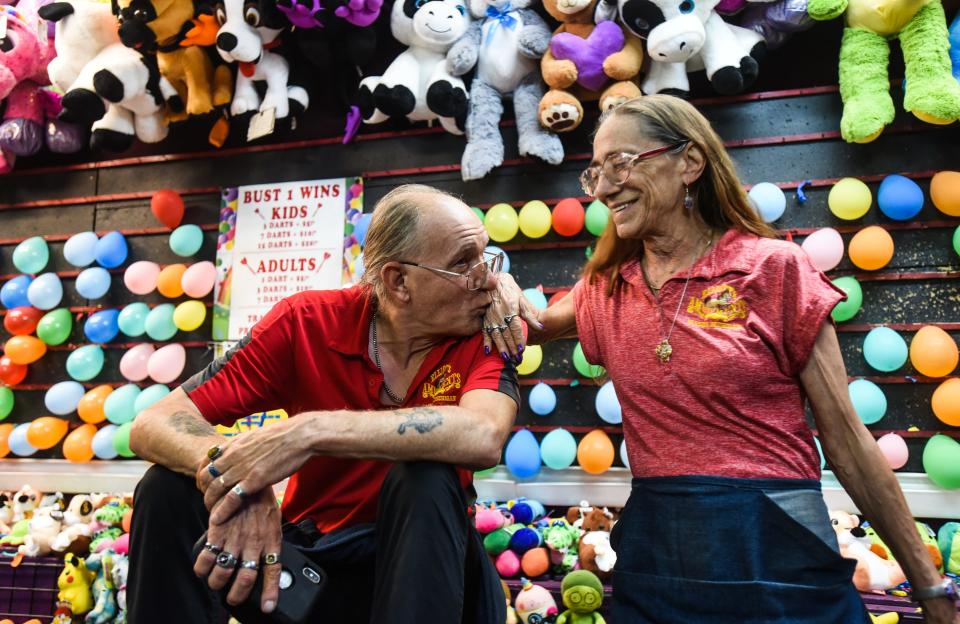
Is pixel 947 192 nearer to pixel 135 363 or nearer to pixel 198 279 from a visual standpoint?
pixel 198 279

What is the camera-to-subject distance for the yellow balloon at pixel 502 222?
2.67 metres

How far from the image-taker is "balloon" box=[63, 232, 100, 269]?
10.4 feet

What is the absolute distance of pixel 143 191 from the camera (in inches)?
133

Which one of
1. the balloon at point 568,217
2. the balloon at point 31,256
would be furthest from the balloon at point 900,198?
the balloon at point 31,256

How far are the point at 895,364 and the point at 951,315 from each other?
317mm

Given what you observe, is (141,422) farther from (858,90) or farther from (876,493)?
(858,90)

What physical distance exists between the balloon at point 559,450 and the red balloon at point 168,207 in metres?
2.06

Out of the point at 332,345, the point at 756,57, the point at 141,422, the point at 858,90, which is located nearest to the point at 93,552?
the point at 141,422

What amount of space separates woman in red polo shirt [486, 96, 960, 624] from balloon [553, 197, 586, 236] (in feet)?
3.69

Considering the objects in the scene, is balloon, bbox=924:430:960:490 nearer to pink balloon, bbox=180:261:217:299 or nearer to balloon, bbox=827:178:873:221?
balloon, bbox=827:178:873:221

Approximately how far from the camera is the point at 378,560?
1112mm

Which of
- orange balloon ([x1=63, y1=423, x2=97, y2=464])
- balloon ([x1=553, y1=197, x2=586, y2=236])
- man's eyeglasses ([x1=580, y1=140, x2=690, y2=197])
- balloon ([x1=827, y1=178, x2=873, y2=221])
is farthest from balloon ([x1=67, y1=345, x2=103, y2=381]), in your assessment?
balloon ([x1=827, y1=178, x2=873, y2=221])

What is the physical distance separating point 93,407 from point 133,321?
43cm

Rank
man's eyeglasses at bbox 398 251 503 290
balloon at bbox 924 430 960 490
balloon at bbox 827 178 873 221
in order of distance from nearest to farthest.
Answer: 1. man's eyeglasses at bbox 398 251 503 290
2. balloon at bbox 924 430 960 490
3. balloon at bbox 827 178 873 221
